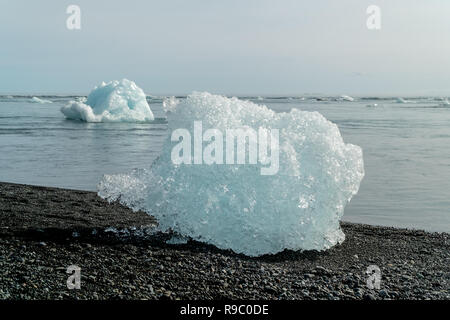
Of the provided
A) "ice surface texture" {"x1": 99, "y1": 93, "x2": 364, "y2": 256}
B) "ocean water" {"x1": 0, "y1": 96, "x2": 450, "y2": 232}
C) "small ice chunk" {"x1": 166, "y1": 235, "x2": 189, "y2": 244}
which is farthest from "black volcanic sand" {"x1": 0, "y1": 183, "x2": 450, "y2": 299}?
"ocean water" {"x1": 0, "y1": 96, "x2": 450, "y2": 232}

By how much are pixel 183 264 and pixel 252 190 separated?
150 cm

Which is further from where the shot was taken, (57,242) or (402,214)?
(402,214)

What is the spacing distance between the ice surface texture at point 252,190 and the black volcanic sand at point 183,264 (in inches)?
9.9

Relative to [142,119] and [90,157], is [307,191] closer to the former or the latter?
[90,157]

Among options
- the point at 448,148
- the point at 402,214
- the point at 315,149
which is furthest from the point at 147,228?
the point at 448,148

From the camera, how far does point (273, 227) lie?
6973 mm

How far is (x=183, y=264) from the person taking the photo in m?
6.11

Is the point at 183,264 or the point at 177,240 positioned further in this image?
the point at 177,240

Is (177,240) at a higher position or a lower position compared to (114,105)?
lower

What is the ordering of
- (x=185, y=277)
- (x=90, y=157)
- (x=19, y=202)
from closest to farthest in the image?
(x=185, y=277)
(x=19, y=202)
(x=90, y=157)

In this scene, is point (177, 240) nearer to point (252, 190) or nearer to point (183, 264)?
point (183, 264)

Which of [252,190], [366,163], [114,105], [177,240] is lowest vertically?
[366,163]

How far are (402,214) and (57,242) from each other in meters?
6.52

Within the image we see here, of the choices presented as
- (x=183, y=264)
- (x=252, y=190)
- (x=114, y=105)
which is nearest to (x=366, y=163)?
(x=252, y=190)
